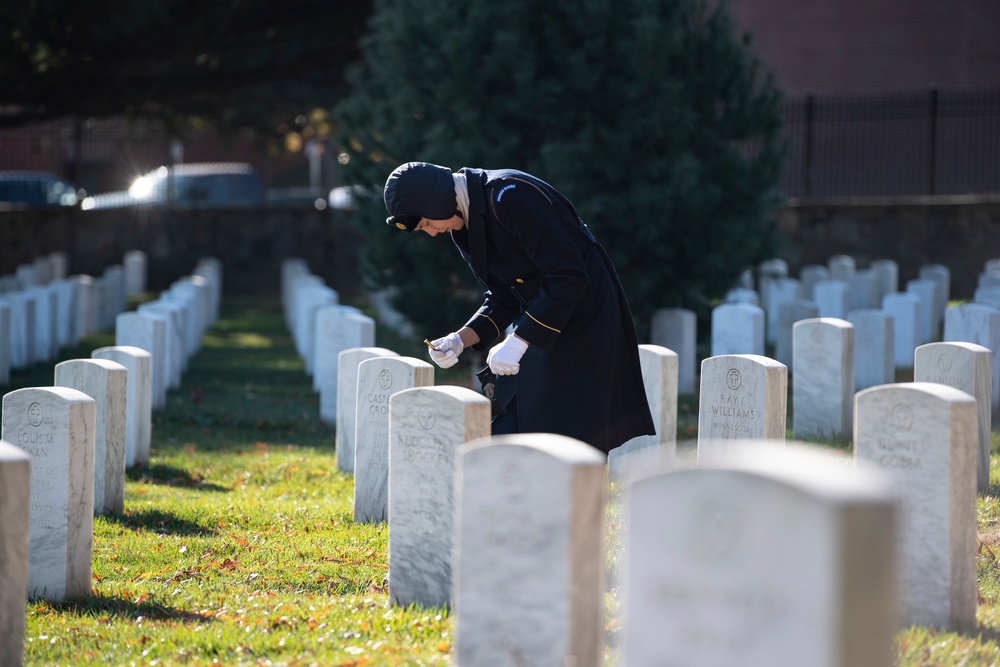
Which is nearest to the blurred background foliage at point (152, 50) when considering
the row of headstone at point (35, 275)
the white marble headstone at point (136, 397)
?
the row of headstone at point (35, 275)

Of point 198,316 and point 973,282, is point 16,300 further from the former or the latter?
point 973,282

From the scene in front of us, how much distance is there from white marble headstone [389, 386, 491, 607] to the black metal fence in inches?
731

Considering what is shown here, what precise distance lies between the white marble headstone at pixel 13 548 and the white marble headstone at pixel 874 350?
7.65 m

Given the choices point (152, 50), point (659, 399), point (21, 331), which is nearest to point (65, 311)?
point (21, 331)

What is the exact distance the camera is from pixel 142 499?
24.7 feet

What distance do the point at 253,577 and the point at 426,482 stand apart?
1.26 metres

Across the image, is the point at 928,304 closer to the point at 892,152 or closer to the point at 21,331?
the point at 892,152

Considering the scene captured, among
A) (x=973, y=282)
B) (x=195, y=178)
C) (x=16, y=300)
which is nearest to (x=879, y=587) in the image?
(x=16, y=300)

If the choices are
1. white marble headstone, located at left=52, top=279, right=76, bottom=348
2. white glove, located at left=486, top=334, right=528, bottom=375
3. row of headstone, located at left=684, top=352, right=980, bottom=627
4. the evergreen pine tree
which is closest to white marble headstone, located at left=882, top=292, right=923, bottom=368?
the evergreen pine tree

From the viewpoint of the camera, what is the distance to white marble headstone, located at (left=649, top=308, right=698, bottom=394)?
11531 mm

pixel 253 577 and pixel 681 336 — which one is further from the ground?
pixel 681 336

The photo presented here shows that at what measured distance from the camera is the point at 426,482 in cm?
495

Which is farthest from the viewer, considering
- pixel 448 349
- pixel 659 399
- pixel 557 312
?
pixel 659 399

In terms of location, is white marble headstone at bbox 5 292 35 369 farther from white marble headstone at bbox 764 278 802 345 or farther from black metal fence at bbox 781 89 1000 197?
black metal fence at bbox 781 89 1000 197
